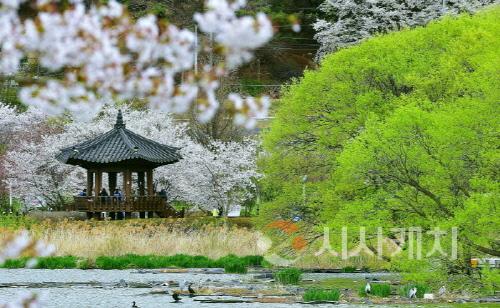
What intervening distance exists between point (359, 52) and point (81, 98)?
25247 mm

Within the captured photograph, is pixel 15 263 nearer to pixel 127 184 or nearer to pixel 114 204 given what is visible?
pixel 114 204

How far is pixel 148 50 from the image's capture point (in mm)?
8430

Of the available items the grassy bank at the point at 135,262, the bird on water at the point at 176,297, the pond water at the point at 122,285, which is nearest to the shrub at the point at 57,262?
the grassy bank at the point at 135,262

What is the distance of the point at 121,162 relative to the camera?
42.2m

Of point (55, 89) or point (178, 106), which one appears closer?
point (55, 89)

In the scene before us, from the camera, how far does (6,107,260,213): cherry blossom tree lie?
45156mm

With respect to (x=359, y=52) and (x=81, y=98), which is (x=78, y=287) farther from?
(x=81, y=98)

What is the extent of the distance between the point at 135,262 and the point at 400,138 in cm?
1127

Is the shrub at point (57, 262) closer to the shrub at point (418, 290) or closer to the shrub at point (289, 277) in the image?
the shrub at point (289, 277)

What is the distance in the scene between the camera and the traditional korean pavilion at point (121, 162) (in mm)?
41281

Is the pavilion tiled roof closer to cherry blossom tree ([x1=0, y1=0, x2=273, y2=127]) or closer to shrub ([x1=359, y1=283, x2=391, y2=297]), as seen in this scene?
shrub ([x1=359, y1=283, x2=391, y2=297])

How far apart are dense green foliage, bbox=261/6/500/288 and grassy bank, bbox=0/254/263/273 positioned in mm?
2023

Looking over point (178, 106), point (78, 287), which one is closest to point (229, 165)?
point (78, 287)

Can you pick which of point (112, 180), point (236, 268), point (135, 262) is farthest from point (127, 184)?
point (236, 268)
